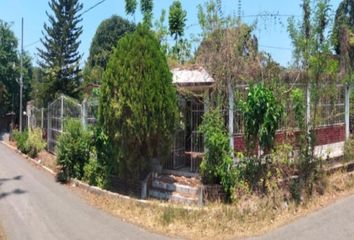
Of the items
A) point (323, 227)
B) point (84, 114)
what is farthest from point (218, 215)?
point (84, 114)

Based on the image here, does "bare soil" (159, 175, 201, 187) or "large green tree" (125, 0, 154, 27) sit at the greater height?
"large green tree" (125, 0, 154, 27)

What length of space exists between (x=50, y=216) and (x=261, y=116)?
196 inches

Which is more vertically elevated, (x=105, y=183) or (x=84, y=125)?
(x=84, y=125)

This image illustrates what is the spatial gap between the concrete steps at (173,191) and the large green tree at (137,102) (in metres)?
0.61

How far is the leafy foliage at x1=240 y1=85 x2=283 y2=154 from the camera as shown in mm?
9195

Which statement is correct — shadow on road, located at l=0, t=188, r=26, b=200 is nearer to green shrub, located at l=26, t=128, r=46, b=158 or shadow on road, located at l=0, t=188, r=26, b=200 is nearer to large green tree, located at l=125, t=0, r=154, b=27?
green shrub, located at l=26, t=128, r=46, b=158

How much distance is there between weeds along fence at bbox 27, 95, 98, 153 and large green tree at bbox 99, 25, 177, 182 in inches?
111

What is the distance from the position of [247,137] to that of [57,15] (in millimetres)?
24048

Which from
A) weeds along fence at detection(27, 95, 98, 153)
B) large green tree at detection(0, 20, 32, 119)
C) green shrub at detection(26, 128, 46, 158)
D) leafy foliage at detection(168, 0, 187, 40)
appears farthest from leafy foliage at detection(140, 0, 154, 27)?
large green tree at detection(0, 20, 32, 119)

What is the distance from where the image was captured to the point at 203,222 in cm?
832

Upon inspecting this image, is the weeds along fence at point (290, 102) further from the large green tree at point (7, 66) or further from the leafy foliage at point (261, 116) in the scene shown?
the large green tree at point (7, 66)

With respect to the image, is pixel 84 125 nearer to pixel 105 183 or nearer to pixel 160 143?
pixel 105 183

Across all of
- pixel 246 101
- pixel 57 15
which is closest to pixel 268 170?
pixel 246 101

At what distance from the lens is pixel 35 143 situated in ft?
61.3
